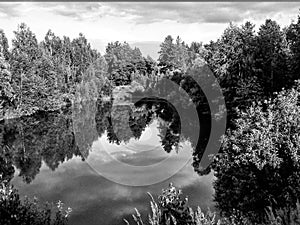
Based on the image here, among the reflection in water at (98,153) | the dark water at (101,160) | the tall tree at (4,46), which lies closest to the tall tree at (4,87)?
the reflection in water at (98,153)

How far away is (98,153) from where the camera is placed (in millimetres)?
47094

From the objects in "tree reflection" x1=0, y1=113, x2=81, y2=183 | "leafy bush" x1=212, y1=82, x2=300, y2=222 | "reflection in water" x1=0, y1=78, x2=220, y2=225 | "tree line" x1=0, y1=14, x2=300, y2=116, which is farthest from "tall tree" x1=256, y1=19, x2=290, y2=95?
"tree reflection" x1=0, y1=113, x2=81, y2=183

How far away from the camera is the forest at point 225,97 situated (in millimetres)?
22828

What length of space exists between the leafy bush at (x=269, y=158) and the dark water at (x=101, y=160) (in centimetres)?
393

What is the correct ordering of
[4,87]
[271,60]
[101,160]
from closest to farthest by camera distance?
[101,160] < [271,60] < [4,87]

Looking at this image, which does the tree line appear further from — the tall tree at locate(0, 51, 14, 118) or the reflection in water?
the reflection in water

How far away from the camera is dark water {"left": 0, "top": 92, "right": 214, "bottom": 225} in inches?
1187

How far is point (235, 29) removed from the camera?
5488 cm

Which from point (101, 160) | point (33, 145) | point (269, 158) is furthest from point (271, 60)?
point (33, 145)

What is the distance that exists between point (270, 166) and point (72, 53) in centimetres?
10130

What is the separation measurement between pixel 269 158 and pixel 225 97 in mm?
32386

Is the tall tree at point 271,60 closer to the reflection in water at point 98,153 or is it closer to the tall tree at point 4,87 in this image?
the reflection in water at point 98,153

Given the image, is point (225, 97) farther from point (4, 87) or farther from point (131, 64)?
point (131, 64)

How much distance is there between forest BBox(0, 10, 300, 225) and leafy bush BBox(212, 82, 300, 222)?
7 cm
